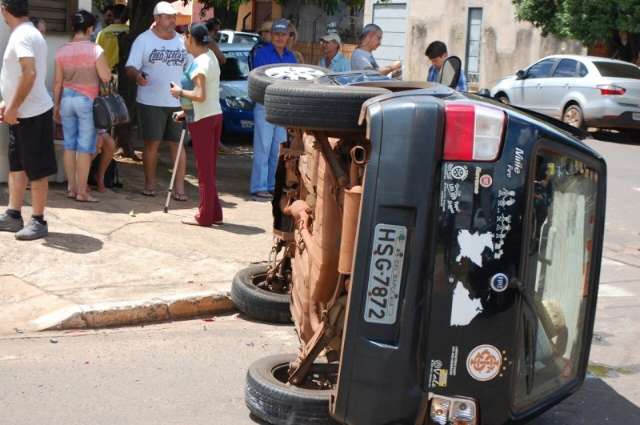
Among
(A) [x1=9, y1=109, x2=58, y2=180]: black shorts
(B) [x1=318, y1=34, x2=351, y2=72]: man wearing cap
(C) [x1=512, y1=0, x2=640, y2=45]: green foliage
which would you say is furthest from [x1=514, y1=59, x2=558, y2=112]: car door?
(A) [x1=9, y1=109, x2=58, y2=180]: black shorts

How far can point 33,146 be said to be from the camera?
324 inches

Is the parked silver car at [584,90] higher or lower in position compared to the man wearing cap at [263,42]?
lower

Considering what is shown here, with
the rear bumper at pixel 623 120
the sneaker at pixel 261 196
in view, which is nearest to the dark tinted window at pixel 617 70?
the rear bumper at pixel 623 120

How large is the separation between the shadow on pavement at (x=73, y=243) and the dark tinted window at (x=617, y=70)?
14.6 metres

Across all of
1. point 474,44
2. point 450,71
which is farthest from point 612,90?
point 450,71

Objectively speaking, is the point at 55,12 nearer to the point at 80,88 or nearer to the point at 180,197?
the point at 80,88

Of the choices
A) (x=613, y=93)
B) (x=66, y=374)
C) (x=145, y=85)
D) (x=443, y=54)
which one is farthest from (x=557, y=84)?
(x=66, y=374)

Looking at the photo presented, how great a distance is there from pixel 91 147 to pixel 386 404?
615cm

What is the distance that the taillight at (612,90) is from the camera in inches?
794

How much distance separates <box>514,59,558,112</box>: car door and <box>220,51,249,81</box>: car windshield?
24.3ft

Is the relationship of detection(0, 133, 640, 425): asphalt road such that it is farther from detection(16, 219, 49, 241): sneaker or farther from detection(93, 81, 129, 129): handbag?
detection(93, 81, 129, 129): handbag

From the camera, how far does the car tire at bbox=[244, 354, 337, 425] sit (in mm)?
4894

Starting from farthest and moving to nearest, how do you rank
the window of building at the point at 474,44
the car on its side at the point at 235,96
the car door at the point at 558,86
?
the window of building at the point at 474,44, the car door at the point at 558,86, the car on its side at the point at 235,96

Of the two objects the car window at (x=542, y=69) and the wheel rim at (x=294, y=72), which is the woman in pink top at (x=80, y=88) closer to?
the wheel rim at (x=294, y=72)
